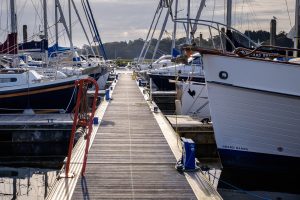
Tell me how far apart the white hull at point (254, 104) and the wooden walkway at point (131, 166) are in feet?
5.82

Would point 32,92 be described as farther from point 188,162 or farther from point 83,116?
point 188,162

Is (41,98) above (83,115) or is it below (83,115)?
below

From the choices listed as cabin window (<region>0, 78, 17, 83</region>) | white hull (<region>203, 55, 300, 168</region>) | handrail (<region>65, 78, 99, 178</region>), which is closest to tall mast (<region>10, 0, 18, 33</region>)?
cabin window (<region>0, 78, 17, 83</region>)

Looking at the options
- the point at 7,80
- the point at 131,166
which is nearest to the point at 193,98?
the point at 7,80

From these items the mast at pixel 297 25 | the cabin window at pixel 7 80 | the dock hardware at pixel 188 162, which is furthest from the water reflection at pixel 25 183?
the mast at pixel 297 25

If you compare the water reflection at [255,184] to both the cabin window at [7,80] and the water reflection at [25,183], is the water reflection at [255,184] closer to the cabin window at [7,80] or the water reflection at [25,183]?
the water reflection at [25,183]

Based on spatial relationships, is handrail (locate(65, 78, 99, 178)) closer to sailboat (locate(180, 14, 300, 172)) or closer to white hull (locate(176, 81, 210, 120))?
sailboat (locate(180, 14, 300, 172))

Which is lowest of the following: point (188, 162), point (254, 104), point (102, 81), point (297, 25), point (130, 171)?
point (130, 171)

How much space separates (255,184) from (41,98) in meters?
10.6

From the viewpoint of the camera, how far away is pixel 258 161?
13.1 metres

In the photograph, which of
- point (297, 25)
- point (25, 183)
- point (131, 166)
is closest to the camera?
point (131, 166)

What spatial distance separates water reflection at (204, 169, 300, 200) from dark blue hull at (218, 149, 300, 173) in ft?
0.79

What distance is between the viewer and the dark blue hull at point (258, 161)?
13.0 metres

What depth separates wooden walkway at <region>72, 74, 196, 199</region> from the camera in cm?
880
